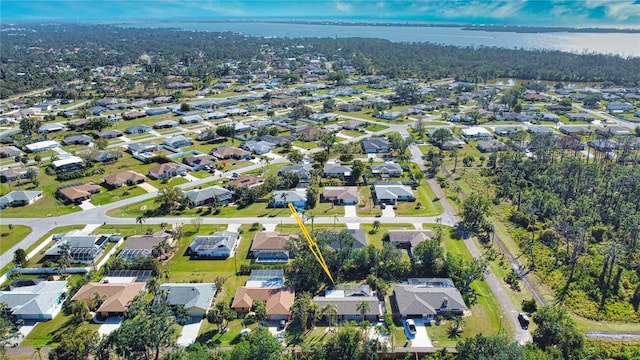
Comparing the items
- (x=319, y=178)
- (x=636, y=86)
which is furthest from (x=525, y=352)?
(x=636, y=86)

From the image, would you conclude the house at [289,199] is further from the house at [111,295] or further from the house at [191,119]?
the house at [191,119]

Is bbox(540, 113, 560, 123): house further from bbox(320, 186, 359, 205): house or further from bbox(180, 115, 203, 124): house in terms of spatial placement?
bbox(180, 115, 203, 124): house

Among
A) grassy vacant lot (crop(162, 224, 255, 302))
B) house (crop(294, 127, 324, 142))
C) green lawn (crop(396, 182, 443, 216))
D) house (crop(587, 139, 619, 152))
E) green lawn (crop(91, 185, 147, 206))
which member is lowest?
grassy vacant lot (crop(162, 224, 255, 302))

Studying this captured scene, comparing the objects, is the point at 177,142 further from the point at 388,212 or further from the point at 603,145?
the point at 603,145

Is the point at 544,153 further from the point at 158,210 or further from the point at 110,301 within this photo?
the point at 110,301

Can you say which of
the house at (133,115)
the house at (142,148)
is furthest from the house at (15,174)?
the house at (133,115)

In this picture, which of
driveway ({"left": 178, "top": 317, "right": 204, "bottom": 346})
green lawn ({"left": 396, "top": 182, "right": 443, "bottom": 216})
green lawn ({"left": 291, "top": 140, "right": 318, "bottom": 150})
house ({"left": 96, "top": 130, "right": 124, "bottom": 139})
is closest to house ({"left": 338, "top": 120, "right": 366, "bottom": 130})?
green lawn ({"left": 291, "top": 140, "right": 318, "bottom": 150})
